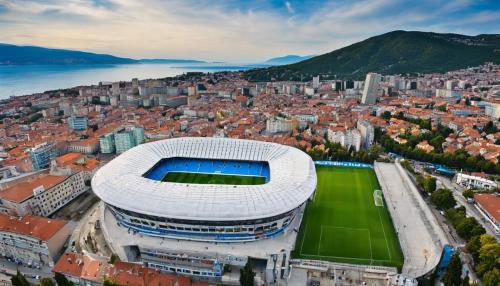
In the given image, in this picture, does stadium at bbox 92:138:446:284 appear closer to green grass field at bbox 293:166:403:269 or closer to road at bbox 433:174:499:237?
green grass field at bbox 293:166:403:269

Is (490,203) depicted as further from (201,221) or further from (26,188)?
(26,188)

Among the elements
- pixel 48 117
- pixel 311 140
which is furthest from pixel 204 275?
pixel 48 117

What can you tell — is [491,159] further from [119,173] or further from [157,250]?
[119,173]

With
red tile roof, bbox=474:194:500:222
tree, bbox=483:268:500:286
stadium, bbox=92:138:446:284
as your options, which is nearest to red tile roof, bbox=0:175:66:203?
stadium, bbox=92:138:446:284

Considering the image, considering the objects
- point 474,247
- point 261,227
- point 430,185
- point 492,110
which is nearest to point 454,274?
point 474,247

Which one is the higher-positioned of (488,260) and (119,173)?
(119,173)

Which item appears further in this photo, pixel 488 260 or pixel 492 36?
pixel 492 36

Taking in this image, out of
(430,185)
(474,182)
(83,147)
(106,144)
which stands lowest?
(474,182)
